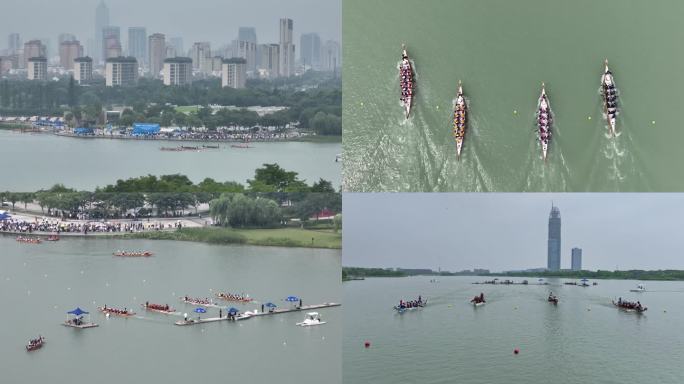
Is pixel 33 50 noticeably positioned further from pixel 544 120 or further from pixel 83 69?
pixel 544 120

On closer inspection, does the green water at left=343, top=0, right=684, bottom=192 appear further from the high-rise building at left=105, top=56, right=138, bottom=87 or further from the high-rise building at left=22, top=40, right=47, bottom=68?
the high-rise building at left=22, top=40, right=47, bottom=68

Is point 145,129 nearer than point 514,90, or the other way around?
point 514,90

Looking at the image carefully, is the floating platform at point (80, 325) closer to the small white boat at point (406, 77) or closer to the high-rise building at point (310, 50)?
the high-rise building at point (310, 50)

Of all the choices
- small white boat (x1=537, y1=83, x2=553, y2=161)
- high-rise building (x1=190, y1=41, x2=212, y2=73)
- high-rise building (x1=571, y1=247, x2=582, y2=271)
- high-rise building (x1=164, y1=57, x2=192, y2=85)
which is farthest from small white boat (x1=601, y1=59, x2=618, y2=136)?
high-rise building (x1=164, y1=57, x2=192, y2=85)

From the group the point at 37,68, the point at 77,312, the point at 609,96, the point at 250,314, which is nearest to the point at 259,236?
the point at 250,314

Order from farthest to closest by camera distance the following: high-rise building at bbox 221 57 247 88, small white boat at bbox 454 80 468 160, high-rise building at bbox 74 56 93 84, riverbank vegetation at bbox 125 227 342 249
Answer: riverbank vegetation at bbox 125 227 342 249 < high-rise building at bbox 221 57 247 88 < high-rise building at bbox 74 56 93 84 < small white boat at bbox 454 80 468 160

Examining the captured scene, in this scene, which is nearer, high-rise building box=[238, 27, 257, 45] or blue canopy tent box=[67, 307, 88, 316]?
blue canopy tent box=[67, 307, 88, 316]

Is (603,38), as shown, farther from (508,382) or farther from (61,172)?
(61,172)
